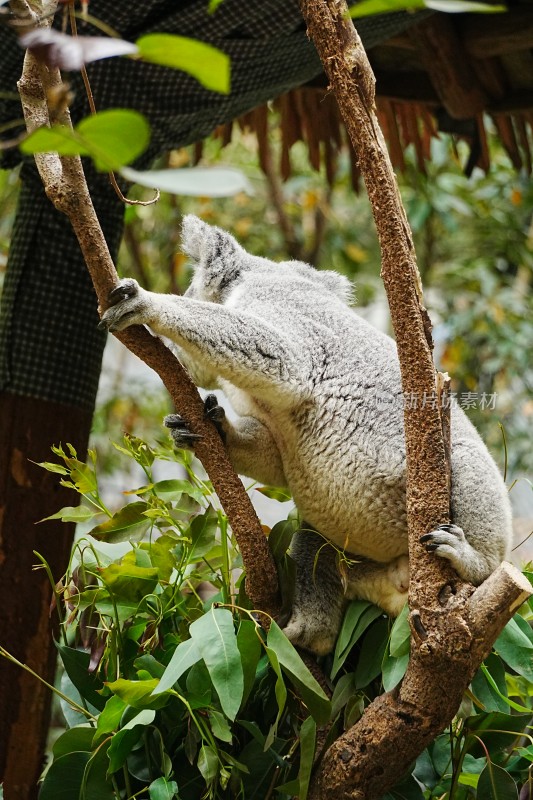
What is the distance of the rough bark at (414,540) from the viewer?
125 cm

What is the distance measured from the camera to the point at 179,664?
1.31m

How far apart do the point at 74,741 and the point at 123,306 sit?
0.76m

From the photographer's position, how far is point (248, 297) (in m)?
1.82

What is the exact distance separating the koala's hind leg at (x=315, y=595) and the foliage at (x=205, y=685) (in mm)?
31

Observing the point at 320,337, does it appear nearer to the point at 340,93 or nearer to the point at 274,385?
the point at 274,385

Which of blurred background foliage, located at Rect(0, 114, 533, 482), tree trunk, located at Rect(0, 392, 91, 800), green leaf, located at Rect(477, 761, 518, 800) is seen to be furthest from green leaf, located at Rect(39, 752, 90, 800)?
blurred background foliage, located at Rect(0, 114, 533, 482)

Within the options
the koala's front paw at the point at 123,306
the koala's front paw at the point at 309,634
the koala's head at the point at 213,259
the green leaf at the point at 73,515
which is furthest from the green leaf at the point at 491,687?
the koala's head at the point at 213,259

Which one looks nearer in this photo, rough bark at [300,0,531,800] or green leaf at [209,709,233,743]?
rough bark at [300,0,531,800]

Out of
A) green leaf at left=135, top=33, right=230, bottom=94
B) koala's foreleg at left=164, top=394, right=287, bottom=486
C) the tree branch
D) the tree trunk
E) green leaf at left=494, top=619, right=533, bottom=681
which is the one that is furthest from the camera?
the tree trunk

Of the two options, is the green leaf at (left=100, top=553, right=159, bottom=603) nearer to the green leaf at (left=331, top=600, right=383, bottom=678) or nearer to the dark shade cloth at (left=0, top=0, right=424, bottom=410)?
the green leaf at (left=331, top=600, right=383, bottom=678)

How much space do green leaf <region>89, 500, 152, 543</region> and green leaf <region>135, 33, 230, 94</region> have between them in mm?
1275

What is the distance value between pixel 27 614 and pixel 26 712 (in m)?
0.23

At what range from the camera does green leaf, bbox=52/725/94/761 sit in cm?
148

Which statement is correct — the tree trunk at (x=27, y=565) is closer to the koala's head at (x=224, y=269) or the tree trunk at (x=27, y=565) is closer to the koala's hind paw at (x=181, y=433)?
the koala's head at (x=224, y=269)
